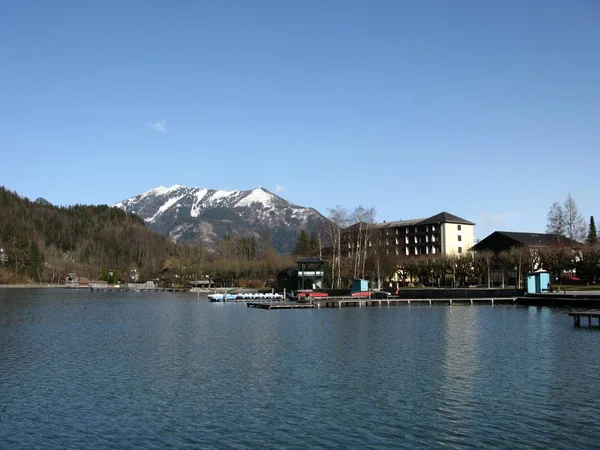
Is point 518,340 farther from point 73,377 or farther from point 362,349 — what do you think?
point 73,377

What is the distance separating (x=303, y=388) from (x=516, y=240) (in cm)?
10014

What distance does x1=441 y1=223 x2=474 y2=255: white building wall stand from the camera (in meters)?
140

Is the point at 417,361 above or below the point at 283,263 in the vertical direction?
below

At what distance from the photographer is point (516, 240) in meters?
118

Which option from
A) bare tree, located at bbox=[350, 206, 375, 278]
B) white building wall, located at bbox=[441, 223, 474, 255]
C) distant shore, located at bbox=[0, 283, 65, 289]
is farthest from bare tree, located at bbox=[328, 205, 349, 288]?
distant shore, located at bbox=[0, 283, 65, 289]

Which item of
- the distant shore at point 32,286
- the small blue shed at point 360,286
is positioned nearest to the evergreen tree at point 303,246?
the small blue shed at point 360,286

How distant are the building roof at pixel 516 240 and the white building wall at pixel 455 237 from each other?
1143cm

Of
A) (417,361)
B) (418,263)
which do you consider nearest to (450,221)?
(418,263)

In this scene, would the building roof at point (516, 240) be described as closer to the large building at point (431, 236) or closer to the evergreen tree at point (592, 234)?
the evergreen tree at point (592, 234)

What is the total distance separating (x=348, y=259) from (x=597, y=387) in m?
84.9

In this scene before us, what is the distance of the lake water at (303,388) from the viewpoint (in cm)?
1988

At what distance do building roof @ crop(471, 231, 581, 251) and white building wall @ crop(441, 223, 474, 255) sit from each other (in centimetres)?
1143

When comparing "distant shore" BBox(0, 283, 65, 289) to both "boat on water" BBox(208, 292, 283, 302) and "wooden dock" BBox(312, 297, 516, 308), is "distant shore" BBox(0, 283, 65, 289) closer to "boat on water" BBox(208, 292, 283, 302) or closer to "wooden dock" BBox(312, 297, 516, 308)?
"boat on water" BBox(208, 292, 283, 302)

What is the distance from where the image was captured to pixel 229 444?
62.2 feet
